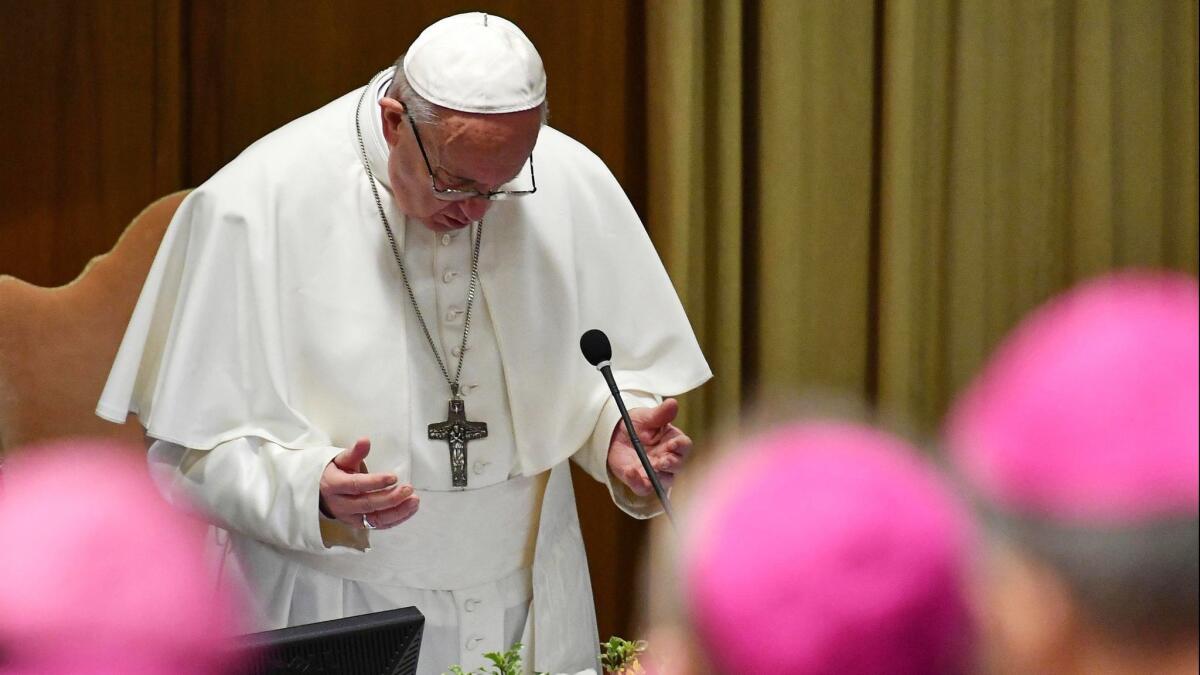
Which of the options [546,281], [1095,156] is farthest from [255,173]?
[1095,156]

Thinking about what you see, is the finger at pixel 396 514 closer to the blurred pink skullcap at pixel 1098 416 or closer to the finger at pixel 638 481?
the finger at pixel 638 481

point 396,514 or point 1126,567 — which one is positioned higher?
point 1126,567

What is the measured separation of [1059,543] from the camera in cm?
37

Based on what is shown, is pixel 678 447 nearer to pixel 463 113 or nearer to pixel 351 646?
pixel 463 113

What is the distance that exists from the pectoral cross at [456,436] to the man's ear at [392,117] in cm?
46

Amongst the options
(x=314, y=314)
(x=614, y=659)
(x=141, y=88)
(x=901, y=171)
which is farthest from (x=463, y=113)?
(x=901, y=171)

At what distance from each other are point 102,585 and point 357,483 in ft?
5.35

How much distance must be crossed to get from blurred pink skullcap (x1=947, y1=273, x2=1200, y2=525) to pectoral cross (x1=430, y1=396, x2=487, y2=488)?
6.66 feet

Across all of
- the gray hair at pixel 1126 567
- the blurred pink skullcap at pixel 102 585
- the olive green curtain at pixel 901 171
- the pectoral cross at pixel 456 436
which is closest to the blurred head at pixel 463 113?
the pectoral cross at pixel 456 436

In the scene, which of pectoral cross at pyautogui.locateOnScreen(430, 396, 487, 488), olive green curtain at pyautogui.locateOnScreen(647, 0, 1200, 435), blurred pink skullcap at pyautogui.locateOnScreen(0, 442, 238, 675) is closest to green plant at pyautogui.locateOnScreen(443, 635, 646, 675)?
pectoral cross at pyautogui.locateOnScreen(430, 396, 487, 488)

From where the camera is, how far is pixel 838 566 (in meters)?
0.38

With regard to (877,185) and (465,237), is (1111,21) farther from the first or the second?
(465,237)

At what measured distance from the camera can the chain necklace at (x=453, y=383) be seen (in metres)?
2.37

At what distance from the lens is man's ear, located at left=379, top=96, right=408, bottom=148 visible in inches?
88.0
